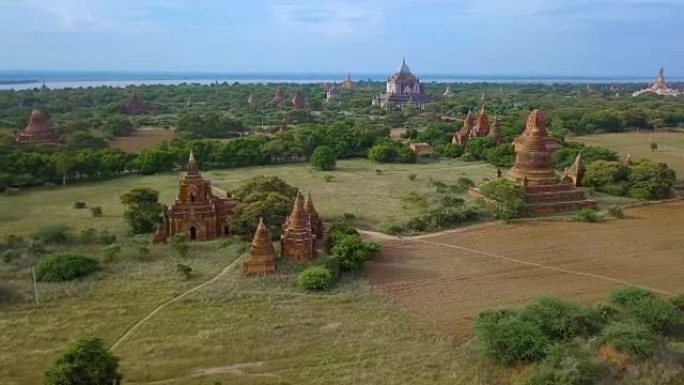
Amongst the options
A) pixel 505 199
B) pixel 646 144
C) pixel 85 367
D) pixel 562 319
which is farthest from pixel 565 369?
pixel 646 144

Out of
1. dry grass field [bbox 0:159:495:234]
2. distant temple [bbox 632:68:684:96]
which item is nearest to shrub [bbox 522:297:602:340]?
dry grass field [bbox 0:159:495:234]

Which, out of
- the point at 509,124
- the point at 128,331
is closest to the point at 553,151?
the point at 509,124

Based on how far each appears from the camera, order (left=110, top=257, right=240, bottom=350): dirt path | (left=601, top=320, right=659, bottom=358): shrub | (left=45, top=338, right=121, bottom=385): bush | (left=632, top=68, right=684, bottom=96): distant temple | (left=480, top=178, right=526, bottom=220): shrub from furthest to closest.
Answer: (left=632, top=68, right=684, bottom=96): distant temple < (left=480, top=178, right=526, bottom=220): shrub < (left=110, top=257, right=240, bottom=350): dirt path < (left=601, top=320, right=659, bottom=358): shrub < (left=45, top=338, right=121, bottom=385): bush

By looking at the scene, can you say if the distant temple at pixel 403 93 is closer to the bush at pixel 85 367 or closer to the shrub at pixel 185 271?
the shrub at pixel 185 271

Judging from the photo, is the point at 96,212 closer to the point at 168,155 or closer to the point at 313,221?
the point at 313,221

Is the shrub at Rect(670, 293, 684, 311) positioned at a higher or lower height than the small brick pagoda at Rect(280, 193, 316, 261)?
lower

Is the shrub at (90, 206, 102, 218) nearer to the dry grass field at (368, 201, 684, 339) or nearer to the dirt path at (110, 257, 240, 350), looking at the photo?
the dirt path at (110, 257, 240, 350)
